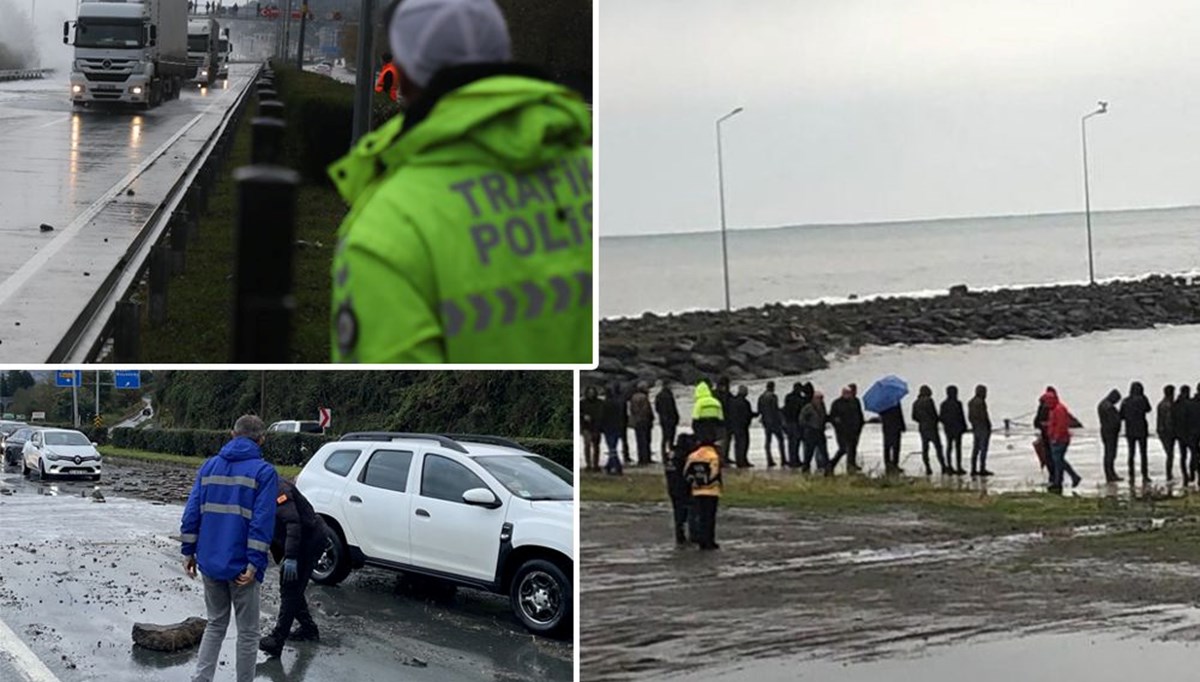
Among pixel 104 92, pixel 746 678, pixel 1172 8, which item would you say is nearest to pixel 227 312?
pixel 104 92

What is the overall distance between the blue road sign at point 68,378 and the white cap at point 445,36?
5.93ft

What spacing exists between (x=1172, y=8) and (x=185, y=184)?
3535 millimetres

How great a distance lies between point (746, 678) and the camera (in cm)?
536

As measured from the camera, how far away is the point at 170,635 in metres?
4.23

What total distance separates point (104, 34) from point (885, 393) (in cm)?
324

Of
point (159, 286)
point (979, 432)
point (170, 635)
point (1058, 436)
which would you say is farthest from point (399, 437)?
point (1058, 436)

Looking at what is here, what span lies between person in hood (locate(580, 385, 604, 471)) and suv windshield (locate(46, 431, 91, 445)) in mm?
1469

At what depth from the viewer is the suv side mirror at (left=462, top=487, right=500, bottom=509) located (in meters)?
4.50

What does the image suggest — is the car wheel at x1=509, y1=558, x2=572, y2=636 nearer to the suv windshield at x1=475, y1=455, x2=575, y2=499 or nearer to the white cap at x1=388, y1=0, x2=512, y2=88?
the suv windshield at x1=475, y1=455, x2=575, y2=499

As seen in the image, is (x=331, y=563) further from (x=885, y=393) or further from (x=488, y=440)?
(x=885, y=393)

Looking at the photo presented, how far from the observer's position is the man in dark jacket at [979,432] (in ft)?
19.1

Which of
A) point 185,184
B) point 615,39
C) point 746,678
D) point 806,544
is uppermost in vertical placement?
point 615,39

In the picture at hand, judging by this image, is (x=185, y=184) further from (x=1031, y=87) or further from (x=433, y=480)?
(x=1031, y=87)

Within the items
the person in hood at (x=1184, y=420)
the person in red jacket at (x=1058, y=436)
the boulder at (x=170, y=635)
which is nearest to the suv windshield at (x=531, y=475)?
the boulder at (x=170, y=635)
